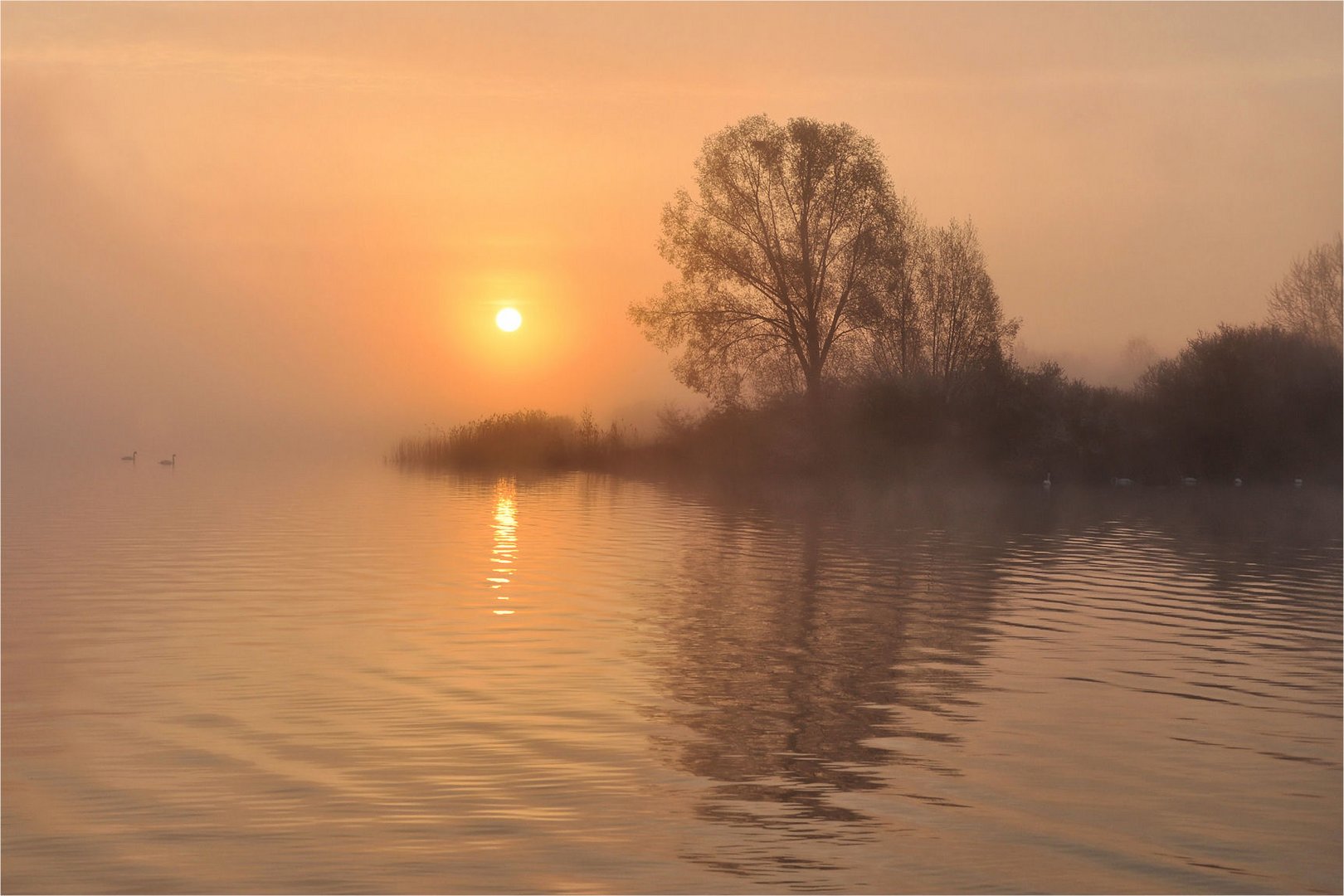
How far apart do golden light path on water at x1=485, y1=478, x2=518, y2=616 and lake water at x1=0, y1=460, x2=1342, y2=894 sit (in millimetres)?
192

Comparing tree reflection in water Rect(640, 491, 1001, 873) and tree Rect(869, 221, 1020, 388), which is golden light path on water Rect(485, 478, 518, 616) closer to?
tree reflection in water Rect(640, 491, 1001, 873)

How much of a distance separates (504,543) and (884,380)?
28.1m

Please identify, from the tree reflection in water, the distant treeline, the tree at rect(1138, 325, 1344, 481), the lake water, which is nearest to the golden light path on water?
the lake water

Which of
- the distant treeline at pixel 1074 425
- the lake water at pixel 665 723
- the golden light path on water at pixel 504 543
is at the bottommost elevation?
the lake water at pixel 665 723

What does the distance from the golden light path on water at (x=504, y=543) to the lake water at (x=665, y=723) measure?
7.6 inches

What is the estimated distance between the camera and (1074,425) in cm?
5219

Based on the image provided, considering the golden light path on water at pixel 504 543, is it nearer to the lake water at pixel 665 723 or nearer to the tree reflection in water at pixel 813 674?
the lake water at pixel 665 723

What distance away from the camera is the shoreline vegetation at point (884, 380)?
4703 cm

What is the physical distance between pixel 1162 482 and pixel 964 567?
1427 inches

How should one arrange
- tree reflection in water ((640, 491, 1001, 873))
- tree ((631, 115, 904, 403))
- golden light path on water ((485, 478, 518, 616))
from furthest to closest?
tree ((631, 115, 904, 403)), golden light path on water ((485, 478, 518, 616)), tree reflection in water ((640, 491, 1001, 873))

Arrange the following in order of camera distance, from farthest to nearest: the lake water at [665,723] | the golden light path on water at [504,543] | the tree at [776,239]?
1. the tree at [776,239]
2. the golden light path on water at [504,543]
3. the lake water at [665,723]

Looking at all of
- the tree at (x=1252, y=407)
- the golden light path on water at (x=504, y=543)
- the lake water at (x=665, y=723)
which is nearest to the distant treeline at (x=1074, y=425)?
the tree at (x=1252, y=407)

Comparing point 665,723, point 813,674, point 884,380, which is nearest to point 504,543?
point 813,674

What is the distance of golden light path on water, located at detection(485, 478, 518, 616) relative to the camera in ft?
58.5
